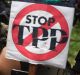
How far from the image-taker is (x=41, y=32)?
2.50 meters

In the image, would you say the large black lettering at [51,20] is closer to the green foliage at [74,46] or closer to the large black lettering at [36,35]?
the large black lettering at [36,35]

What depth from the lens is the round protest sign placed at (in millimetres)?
2480

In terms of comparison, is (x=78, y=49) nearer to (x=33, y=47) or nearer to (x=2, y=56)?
(x=33, y=47)

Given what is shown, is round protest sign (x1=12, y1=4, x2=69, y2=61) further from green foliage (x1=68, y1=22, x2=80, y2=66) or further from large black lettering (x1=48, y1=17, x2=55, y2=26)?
green foliage (x1=68, y1=22, x2=80, y2=66)

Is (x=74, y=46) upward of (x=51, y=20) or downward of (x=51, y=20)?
downward

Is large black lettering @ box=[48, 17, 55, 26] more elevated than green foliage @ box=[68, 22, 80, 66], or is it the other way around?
large black lettering @ box=[48, 17, 55, 26]

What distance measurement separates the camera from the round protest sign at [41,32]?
2.48m

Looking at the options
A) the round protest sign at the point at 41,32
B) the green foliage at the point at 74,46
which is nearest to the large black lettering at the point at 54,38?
the round protest sign at the point at 41,32

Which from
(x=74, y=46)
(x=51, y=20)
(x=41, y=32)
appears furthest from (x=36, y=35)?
(x=74, y=46)

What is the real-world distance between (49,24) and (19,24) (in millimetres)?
238

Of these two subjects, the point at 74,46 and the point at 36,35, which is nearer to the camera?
the point at 36,35

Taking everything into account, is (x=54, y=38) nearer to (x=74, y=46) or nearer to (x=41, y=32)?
(x=41, y=32)

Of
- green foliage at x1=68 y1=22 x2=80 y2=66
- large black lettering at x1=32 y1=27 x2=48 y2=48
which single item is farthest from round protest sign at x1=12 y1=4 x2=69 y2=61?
green foliage at x1=68 y1=22 x2=80 y2=66

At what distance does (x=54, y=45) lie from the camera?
8.14 ft
